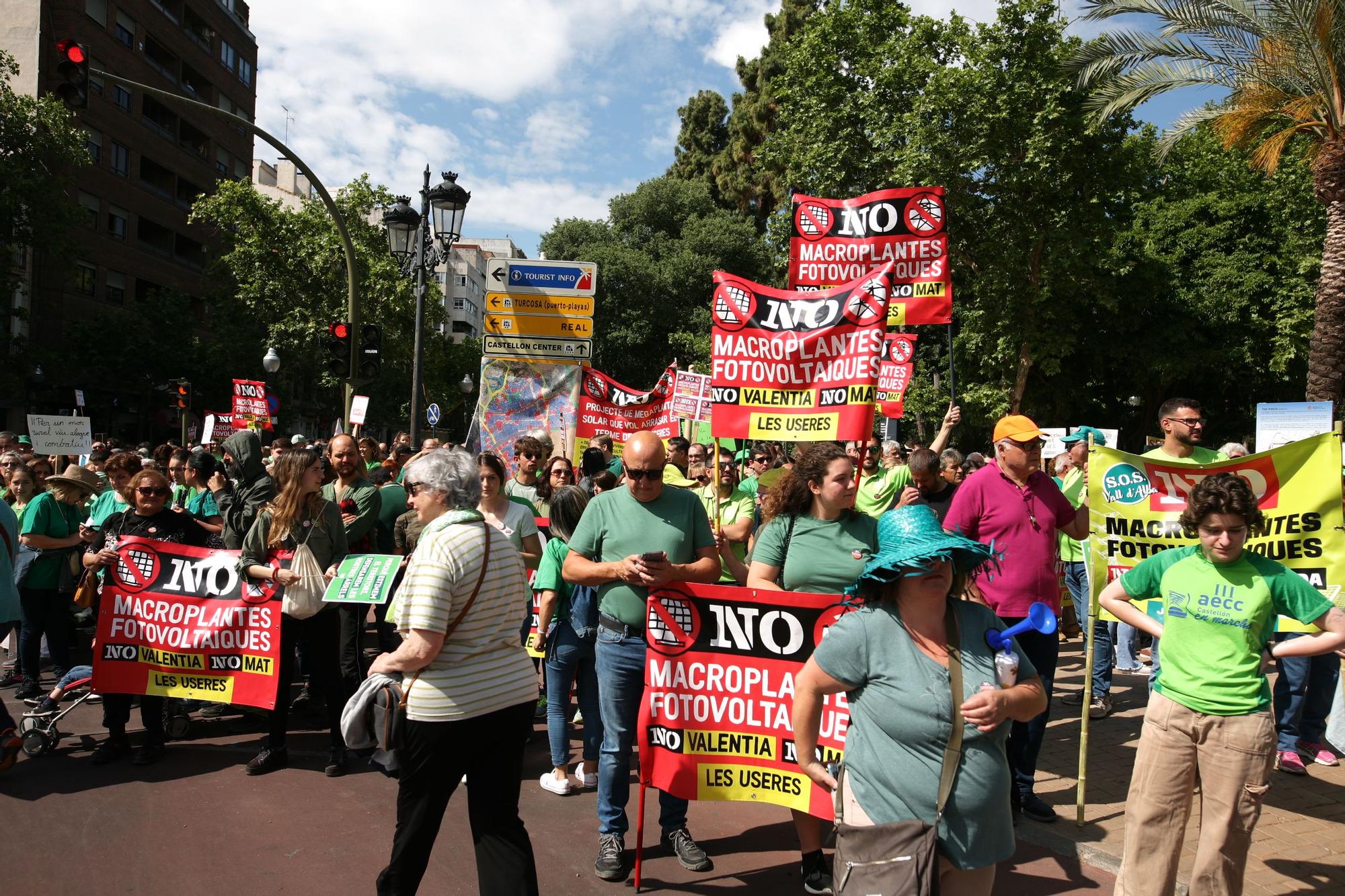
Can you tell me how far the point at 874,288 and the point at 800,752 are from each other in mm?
3989

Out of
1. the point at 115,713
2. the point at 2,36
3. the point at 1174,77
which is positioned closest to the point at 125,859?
the point at 115,713

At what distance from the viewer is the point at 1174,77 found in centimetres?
1524

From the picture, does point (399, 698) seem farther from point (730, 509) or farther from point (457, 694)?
point (730, 509)

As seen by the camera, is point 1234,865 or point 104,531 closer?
point 1234,865

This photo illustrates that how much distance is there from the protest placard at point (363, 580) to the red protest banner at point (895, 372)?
4.98 m

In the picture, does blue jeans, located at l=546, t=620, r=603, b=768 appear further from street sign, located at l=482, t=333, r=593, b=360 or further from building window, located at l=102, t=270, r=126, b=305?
building window, located at l=102, t=270, r=126, b=305

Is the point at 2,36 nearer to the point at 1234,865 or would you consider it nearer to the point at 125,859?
the point at 125,859

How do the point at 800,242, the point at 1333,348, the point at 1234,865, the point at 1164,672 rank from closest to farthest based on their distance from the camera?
1. the point at 1234,865
2. the point at 1164,672
3. the point at 800,242
4. the point at 1333,348

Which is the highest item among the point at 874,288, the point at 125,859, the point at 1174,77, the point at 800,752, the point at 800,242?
the point at 1174,77

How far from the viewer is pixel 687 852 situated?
4.40 m

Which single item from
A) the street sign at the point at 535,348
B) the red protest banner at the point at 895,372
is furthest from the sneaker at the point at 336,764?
the street sign at the point at 535,348

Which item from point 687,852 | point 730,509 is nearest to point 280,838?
point 687,852

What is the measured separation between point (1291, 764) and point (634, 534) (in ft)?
14.9

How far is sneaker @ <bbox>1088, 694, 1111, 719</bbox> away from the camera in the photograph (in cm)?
682
